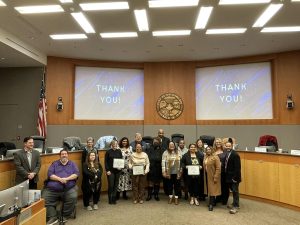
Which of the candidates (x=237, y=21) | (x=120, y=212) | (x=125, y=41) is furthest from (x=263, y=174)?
(x=125, y=41)

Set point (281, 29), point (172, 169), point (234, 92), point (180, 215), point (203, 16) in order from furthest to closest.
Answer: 1. point (234, 92)
2. point (281, 29)
3. point (203, 16)
4. point (172, 169)
5. point (180, 215)

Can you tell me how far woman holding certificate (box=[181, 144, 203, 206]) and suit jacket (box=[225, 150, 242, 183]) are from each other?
669mm

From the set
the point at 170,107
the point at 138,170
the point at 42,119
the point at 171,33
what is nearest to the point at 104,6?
the point at 171,33

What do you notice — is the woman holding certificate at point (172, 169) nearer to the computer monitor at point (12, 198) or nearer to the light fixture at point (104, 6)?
the light fixture at point (104, 6)

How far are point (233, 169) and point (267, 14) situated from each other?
378 centimetres

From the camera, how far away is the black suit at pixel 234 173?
540 cm

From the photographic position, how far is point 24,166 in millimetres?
4855

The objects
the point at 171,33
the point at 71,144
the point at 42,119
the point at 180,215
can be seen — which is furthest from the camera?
the point at 42,119

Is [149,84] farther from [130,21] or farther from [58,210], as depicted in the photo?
[58,210]

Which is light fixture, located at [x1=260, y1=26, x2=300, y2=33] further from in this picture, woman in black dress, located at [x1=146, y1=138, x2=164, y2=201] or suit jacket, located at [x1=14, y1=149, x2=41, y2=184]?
suit jacket, located at [x1=14, y1=149, x2=41, y2=184]

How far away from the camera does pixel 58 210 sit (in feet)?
17.0

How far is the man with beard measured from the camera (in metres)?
4.80

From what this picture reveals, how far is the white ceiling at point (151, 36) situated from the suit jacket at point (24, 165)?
10.4 feet

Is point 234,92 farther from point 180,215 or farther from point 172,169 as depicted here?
point 180,215
